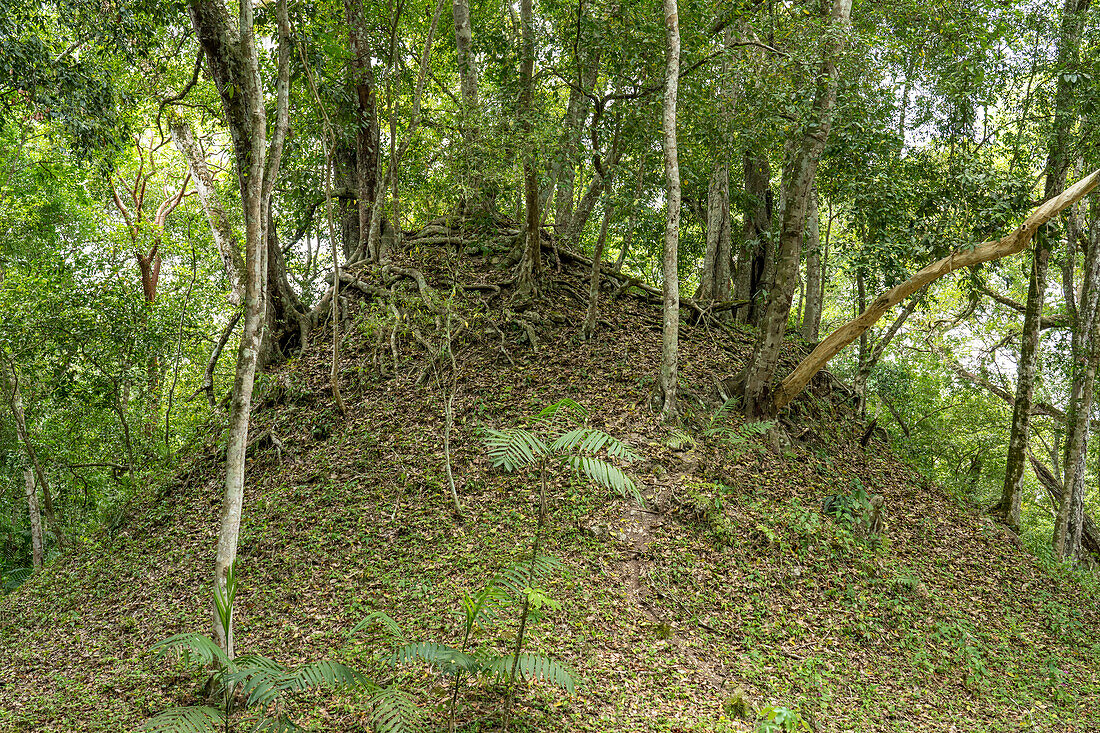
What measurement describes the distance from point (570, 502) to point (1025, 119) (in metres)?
9.18

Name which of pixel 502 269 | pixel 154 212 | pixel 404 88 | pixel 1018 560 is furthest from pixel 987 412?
pixel 154 212

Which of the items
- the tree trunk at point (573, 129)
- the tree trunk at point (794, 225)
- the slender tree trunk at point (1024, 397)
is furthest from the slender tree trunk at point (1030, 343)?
A: the tree trunk at point (573, 129)

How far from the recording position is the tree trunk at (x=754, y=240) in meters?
12.6

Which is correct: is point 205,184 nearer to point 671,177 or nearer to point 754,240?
point 671,177

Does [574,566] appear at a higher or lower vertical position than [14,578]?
higher

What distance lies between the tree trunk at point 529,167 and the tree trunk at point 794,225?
140 inches

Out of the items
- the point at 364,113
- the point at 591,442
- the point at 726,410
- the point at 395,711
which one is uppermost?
the point at 364,113

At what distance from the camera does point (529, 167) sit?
9.60 meters

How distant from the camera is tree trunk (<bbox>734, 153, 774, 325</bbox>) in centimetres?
1262

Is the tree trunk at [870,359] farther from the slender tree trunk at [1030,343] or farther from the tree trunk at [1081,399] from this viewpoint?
the tree trunk at [1081,399]

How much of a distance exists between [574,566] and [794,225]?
5283 millimetres

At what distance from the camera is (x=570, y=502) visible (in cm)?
770

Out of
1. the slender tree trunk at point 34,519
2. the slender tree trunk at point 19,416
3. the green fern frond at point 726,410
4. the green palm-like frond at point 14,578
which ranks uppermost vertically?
the green fern frond at point 726,410

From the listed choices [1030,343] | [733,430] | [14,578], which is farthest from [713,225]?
[14,578]
